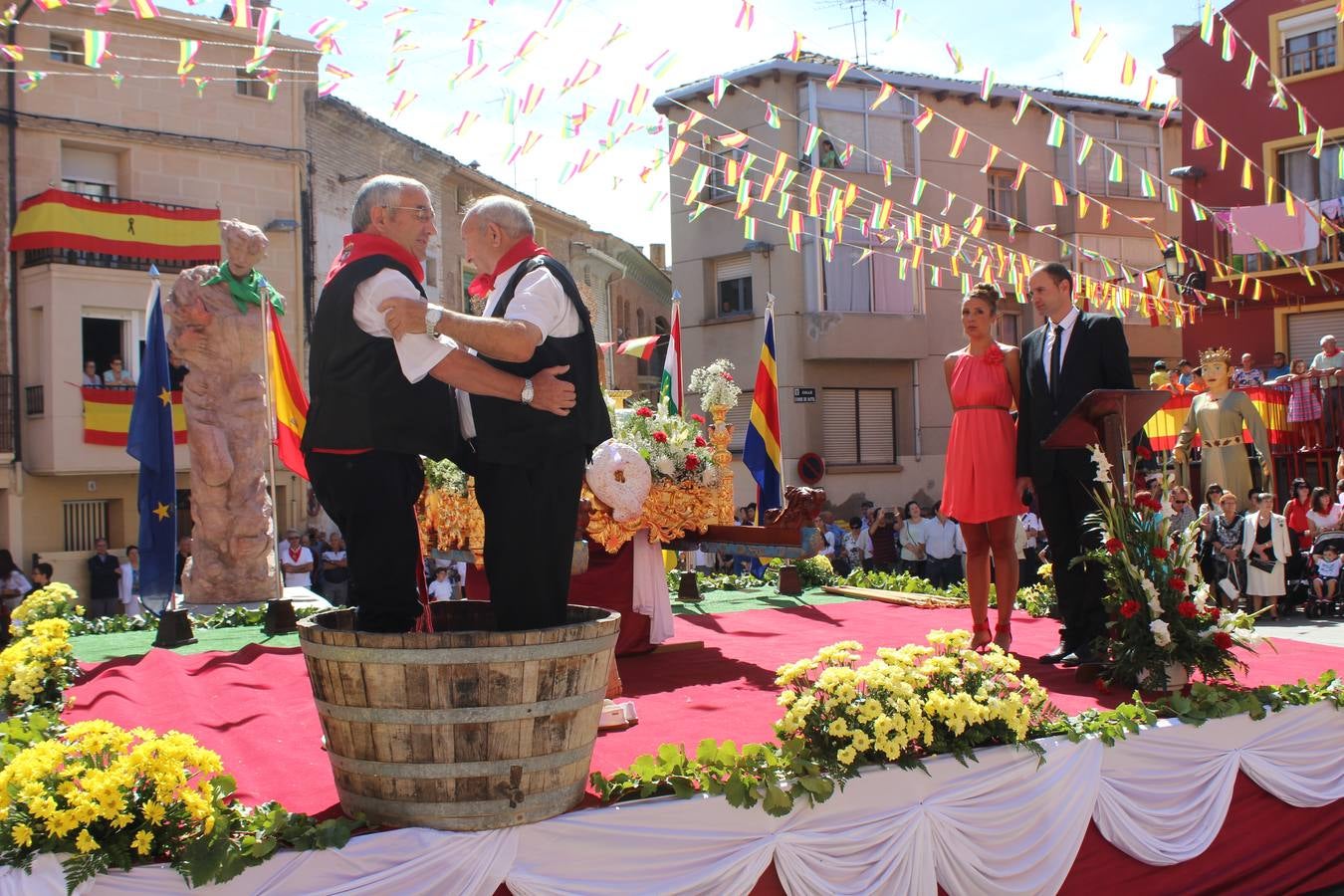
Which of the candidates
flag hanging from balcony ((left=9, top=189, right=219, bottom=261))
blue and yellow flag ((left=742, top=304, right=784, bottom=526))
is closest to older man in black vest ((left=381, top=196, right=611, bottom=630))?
blue and yellow flag ((left=742, top=304, right=784, bottom=526))

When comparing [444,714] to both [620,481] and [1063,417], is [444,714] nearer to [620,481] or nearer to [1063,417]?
[620,481]

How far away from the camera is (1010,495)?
212 inches

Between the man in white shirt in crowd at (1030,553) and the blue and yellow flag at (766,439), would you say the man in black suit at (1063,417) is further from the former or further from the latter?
the man in white shirt in crowd at (1030,553)

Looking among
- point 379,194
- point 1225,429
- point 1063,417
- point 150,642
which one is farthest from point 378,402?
point 1225,429

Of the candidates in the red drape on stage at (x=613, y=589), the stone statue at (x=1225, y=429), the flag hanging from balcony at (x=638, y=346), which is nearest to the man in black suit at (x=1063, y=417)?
the red drape on stage at (x=613, y=589)

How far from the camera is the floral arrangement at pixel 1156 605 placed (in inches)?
175

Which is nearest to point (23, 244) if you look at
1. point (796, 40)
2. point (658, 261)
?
point (796, 40)

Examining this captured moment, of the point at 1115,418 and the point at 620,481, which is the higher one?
the point at 1115,418

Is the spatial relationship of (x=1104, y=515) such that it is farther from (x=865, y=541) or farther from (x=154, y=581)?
(x=865, y=541)

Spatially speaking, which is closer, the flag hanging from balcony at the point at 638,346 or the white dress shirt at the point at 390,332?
the white dress shirt at the point at 390,332

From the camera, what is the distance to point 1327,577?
36.2 feet

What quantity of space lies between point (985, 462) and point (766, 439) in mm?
5553

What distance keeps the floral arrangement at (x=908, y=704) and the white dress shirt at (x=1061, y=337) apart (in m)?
1.84

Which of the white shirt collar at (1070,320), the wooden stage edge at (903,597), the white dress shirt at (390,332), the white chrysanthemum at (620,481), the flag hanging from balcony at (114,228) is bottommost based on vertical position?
the wooden stage edge at (903,597)
